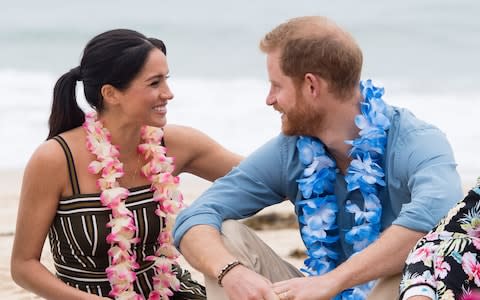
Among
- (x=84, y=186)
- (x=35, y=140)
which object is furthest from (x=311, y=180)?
(x=35, y=140)

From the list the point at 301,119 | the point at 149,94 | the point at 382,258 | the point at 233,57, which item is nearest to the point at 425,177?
the point at 382,258

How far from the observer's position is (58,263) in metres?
4.42

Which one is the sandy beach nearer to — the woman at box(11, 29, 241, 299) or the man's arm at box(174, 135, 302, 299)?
the woman at box(11, 29, 241, 299)

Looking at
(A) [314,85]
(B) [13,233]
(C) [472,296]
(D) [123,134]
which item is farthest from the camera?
(B) [13,233]

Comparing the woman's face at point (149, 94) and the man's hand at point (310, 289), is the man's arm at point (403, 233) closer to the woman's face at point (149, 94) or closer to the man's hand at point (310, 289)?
the man's hand at point (310, 289)

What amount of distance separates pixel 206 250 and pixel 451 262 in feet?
3.41

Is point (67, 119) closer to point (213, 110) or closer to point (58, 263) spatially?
point (58, 263)

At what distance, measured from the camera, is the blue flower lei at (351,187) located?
3.94 m

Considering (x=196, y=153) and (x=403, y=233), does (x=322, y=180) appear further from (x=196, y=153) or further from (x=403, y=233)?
(x=196, y=153)

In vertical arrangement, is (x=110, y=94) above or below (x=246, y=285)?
above

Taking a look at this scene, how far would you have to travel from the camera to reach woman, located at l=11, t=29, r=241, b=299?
423 cm

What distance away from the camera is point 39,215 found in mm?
4219

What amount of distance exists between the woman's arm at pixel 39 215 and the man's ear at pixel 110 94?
30cm

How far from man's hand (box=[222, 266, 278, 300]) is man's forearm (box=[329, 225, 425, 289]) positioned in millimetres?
276
